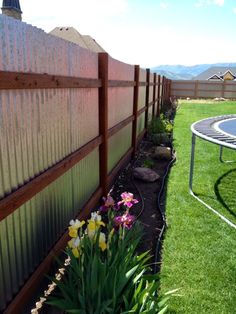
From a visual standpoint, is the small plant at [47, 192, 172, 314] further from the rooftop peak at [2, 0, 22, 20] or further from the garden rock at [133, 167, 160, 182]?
the rooftop peak at [2, 0, 22, 20]

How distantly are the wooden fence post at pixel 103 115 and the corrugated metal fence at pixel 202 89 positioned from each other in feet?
97.3

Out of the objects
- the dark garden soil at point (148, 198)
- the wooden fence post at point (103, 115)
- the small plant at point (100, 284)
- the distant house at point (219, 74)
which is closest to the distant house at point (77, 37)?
the dark garden soil at point (148, 198)

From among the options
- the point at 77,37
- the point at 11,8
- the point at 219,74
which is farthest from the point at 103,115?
the point at 219,74

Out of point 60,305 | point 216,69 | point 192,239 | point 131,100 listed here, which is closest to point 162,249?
point 192,239

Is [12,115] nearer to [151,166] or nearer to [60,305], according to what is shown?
[60,305]

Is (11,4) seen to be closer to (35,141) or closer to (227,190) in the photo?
(227,190)

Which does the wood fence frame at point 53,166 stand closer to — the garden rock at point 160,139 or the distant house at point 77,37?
the garden rock at point 160,139

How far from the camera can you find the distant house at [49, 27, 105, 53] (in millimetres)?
29766

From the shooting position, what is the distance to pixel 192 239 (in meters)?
3.94

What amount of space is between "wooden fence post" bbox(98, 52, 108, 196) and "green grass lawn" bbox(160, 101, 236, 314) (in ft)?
3.61

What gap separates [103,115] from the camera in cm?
464

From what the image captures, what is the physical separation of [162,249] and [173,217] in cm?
91

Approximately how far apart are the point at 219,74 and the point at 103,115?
198ft

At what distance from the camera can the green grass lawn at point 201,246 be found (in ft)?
9.50
